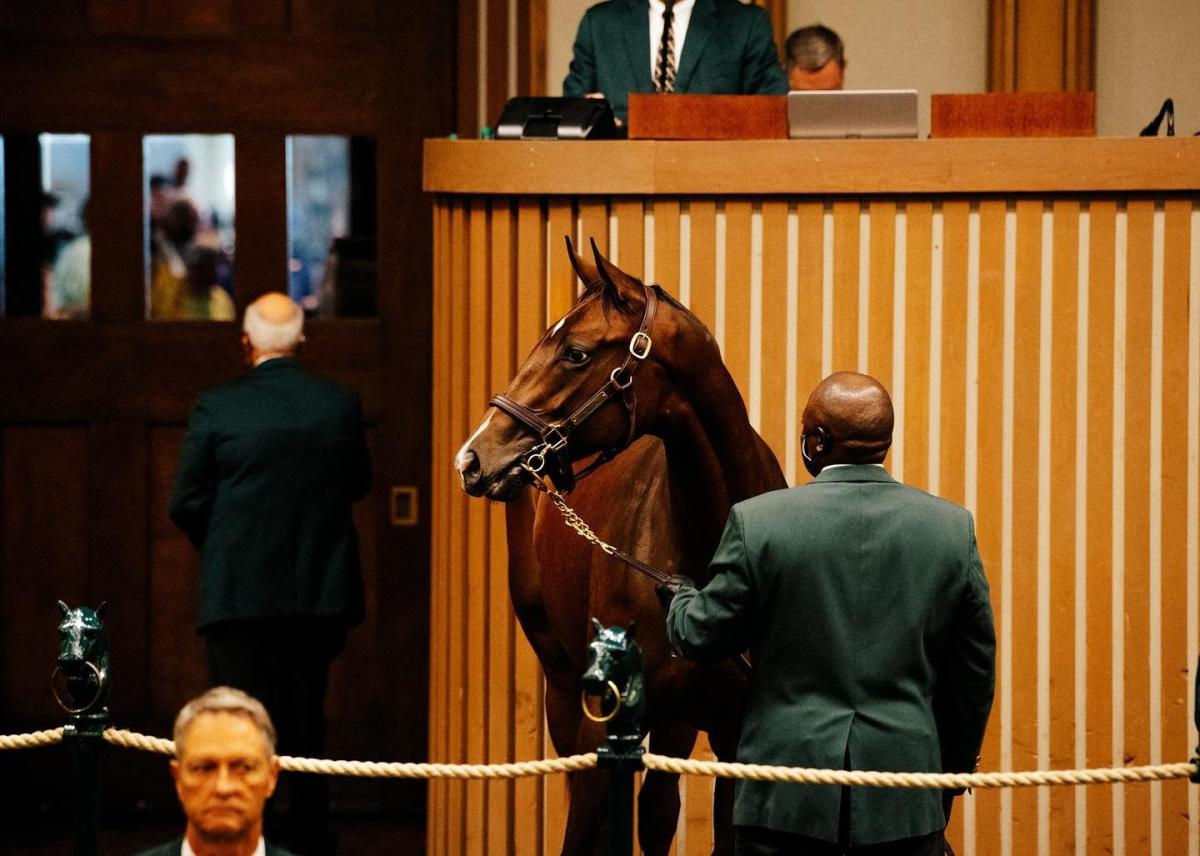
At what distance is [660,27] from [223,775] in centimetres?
332

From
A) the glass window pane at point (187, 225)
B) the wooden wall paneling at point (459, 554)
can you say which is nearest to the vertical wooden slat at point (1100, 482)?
the wooden wall paneling at point (459, 554)

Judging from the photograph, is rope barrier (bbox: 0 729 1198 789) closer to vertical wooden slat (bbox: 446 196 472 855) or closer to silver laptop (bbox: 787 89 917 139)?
Answer: vertical wooden slat (bbox: 446 196 472 855)

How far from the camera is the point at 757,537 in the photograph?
3.13 metres

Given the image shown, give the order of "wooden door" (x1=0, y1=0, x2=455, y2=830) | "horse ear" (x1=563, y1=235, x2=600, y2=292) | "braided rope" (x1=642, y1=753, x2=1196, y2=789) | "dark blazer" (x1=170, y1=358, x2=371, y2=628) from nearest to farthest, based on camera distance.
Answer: "braided rope" (x1=642, y1=753, x2=1196, y2=789) → "horse ear" (x1=563, y1=235, x2=600, y2=292) → "dark blazer" (x1=170, y1=358, x2=371, y2=628) → "wooden door" (x1=0, y1=0, x2=455, y2=830)

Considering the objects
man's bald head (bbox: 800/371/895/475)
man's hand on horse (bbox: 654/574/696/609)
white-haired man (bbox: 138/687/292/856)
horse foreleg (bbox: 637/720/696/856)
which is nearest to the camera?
white-haired man (bbox: 138/687/292/856)

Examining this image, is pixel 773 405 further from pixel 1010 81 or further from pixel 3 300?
pixel 3 300

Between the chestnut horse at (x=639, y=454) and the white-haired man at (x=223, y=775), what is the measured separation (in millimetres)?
1105

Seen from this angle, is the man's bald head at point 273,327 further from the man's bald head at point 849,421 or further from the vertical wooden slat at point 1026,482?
the man's bald head at point 849,421

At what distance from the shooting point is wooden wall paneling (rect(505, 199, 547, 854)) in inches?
181

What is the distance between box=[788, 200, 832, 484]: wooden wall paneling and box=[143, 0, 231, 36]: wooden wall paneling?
2.32 meters

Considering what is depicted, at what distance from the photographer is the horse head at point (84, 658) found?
3.31 m

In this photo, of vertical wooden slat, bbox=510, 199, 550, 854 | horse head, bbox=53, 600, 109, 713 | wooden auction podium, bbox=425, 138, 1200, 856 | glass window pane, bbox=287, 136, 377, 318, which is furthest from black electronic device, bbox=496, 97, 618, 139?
horse head, bbox=53, 600, 109, 713

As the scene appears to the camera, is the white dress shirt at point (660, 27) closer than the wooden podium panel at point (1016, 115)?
No

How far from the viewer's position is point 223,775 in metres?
2.56
